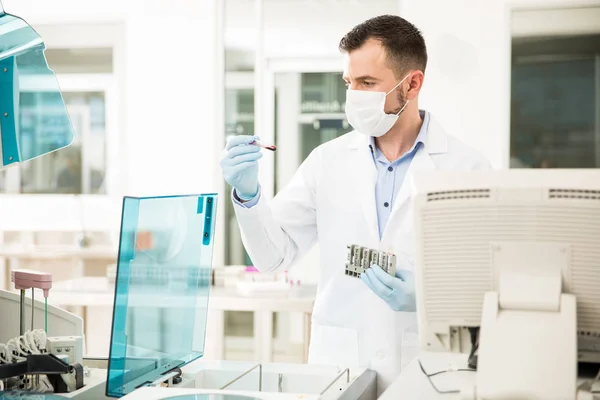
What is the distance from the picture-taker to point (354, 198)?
2096 millimetres

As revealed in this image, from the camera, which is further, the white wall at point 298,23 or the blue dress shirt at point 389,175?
the white wall at point 298,23

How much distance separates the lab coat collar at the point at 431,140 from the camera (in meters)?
2.11

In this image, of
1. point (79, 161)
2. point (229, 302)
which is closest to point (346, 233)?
point (229, 302)

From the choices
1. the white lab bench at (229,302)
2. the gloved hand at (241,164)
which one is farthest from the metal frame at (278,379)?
the white lab bench at (229,302)

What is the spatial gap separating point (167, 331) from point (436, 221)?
0.61 m

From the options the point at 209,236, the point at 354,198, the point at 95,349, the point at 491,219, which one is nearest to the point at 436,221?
the point at 491,219

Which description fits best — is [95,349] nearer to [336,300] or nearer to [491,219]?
[336,300]

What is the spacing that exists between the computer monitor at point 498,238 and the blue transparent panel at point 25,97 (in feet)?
2.67

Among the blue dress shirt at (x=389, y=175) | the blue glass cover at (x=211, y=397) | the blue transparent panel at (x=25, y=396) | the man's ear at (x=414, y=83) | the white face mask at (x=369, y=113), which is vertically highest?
the man's ear at (x=414, y=83)

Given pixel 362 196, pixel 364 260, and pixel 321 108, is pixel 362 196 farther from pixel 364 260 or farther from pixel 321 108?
pixel 321 108

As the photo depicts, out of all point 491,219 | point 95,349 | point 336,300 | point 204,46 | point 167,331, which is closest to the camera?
point 491,219

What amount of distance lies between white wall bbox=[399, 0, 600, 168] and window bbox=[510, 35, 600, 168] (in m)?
0.16

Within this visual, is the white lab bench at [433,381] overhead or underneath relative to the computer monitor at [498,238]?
underneath

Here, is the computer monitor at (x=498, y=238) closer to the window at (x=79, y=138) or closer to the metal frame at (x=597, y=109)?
the metal frame at (x=597, y=109)
